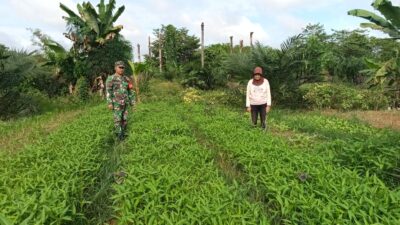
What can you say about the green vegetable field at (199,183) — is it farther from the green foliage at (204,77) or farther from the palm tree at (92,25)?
the green foliage at (204,77)

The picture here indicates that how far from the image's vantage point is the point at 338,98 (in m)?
16.0

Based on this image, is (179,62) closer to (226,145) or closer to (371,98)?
(371,98)

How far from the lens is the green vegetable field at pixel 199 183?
347cm

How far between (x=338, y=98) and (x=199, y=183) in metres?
12.9

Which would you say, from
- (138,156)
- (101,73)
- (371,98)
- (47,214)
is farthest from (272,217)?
(101,73)

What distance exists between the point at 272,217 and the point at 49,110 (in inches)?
586

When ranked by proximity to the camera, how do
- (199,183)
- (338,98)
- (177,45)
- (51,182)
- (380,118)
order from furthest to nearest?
(177,45), (338,98), (380,118), (199,183), (51,182)

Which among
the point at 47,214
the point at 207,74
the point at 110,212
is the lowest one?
the point at 110,212

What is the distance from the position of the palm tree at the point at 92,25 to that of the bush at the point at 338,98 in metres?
9.41

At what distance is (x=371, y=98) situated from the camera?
644 inches

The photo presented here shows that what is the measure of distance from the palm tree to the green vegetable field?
39.5 ft

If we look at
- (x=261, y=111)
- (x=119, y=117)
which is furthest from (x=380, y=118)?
(x=119, y=117)

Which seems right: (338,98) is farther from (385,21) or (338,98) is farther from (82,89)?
(82,89)

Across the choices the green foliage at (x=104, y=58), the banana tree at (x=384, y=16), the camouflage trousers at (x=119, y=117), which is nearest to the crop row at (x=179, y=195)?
the camouflage trousers at (x=119, y=117)
